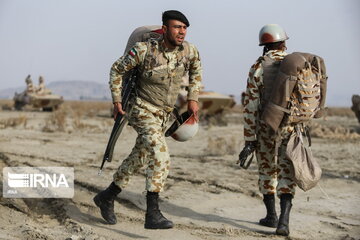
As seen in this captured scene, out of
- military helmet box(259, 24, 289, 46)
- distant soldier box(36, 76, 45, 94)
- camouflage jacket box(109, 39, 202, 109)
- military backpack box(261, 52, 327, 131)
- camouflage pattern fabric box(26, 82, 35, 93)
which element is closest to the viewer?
military backpack box(261, 52, 327, 131)

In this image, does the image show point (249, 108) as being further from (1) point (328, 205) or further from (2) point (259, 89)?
(1) point (328, 205)

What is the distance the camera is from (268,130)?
463cm

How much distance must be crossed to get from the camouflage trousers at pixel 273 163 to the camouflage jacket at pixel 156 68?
75 cm

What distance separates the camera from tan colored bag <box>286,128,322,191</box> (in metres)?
4.45

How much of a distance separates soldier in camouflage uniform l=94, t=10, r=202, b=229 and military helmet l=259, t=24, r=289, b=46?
63 cm

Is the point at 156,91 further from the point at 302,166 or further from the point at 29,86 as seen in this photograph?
the point at 29,86

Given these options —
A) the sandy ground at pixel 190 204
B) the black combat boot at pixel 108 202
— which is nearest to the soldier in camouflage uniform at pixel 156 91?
the black combat boot at pixel 108 202

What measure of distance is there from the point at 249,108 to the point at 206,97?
1664 cm

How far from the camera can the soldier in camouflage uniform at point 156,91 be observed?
4504 millimetres

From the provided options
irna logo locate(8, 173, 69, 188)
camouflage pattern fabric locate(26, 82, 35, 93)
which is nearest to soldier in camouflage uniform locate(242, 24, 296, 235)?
irna logo locate(8, 173, 69, 188)

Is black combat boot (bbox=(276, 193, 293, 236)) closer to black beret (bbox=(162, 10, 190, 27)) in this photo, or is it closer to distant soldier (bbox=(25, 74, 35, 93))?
black beret (bbox=(162, 10, 190, 27))

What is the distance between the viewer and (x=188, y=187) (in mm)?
6758

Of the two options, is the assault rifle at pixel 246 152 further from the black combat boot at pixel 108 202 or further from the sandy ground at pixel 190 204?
the black combat boot at pixel 108 202

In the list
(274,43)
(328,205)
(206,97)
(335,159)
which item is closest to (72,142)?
(335,159)
